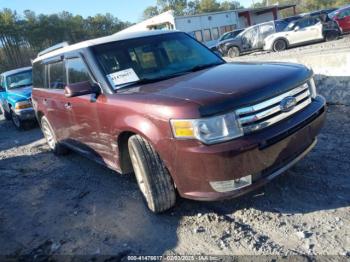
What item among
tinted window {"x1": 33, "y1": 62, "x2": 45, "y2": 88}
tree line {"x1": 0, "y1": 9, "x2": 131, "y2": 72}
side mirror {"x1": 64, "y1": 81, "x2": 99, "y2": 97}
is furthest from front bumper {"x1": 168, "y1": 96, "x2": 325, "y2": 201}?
tree line {"x1": 0, "y1": 9, "x2": 131, "y2": 72}

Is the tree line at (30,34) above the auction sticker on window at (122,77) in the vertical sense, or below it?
above

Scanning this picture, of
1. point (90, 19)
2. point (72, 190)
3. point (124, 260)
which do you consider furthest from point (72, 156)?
point (90, 19)

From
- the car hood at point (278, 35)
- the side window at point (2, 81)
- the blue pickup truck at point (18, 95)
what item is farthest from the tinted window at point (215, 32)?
the blue pickup truck at point (18, 95)

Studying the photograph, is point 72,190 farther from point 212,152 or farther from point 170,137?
point 212,152

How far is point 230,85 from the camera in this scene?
10.7 feet

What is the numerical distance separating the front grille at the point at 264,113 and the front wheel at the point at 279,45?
17048 millimetres

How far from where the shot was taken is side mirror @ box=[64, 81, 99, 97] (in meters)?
3.98

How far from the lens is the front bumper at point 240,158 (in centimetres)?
297

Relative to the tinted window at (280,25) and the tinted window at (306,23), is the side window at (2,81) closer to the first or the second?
the tinted window at (306,23)

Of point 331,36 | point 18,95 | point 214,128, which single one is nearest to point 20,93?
point 18,95

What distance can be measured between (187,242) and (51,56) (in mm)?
3923

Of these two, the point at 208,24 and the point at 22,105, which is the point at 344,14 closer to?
the point at 22,105

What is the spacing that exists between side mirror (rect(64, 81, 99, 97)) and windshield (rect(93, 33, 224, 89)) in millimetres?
222

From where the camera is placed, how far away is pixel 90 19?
62219mm
